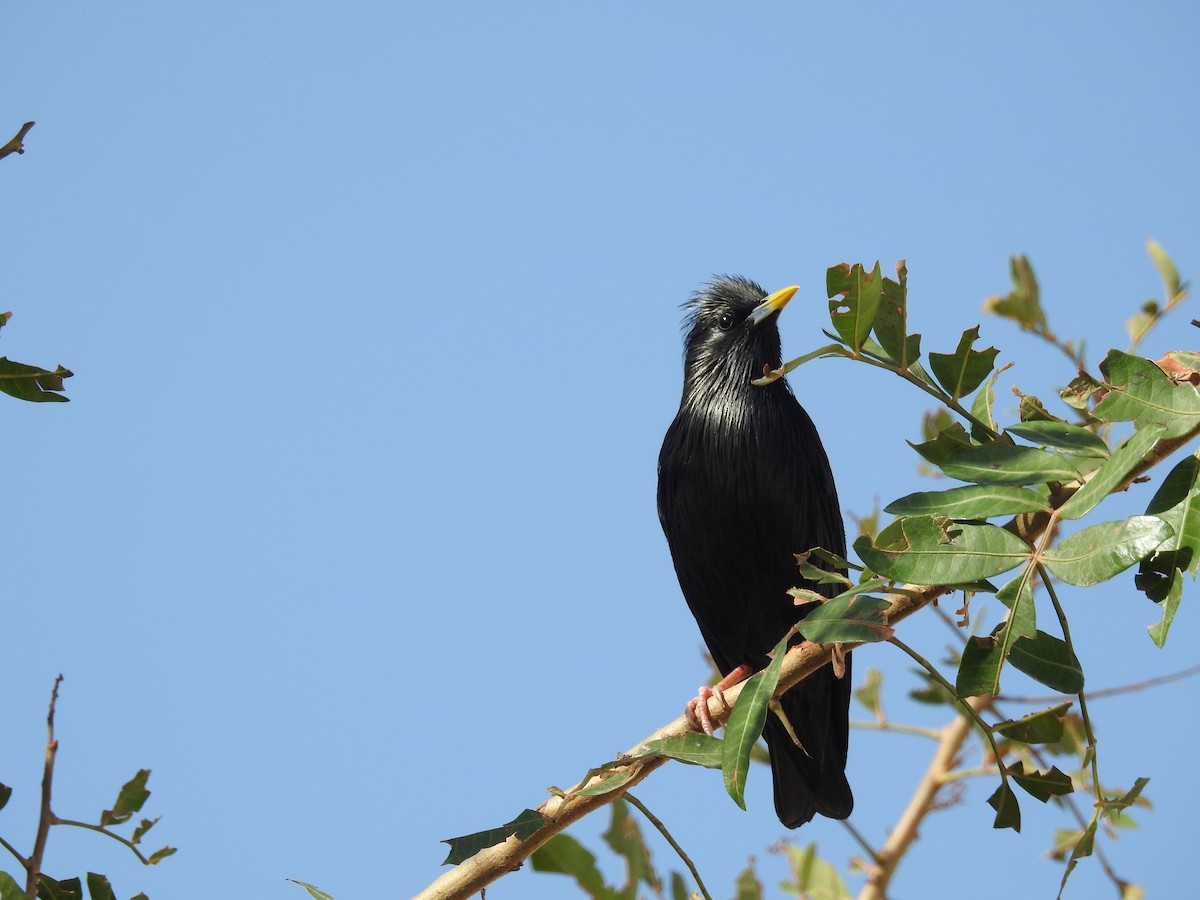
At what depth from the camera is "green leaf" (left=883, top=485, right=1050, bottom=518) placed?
2051 mm

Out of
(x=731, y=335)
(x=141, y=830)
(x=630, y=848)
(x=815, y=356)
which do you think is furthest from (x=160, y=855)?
(x=731, y=335)

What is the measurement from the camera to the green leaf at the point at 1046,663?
203 cm

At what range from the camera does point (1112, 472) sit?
1936mm

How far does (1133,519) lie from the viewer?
1.86 metres

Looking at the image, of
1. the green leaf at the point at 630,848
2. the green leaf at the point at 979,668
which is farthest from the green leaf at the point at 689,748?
the green leaf at the point at 979,668

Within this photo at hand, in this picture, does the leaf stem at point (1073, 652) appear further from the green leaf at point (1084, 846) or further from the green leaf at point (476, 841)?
the green leaf at point (476, 841)

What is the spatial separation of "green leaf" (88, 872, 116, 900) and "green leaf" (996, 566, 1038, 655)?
6.14 feet

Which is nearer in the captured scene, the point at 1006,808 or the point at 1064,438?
the point at 1064,438

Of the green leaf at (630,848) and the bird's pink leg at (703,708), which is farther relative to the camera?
A: the bird's pink leg at (703,708)

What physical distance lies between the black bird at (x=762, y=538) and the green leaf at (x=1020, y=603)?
2.27 meters

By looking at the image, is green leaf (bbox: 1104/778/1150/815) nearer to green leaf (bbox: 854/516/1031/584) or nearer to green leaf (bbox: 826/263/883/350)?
green leaf (bbox: 854/516/1031/584)

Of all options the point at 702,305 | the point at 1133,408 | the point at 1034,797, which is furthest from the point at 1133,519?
the point at 702,305

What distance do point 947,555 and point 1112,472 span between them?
296 mm

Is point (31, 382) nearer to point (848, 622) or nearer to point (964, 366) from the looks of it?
point (848, 622)
